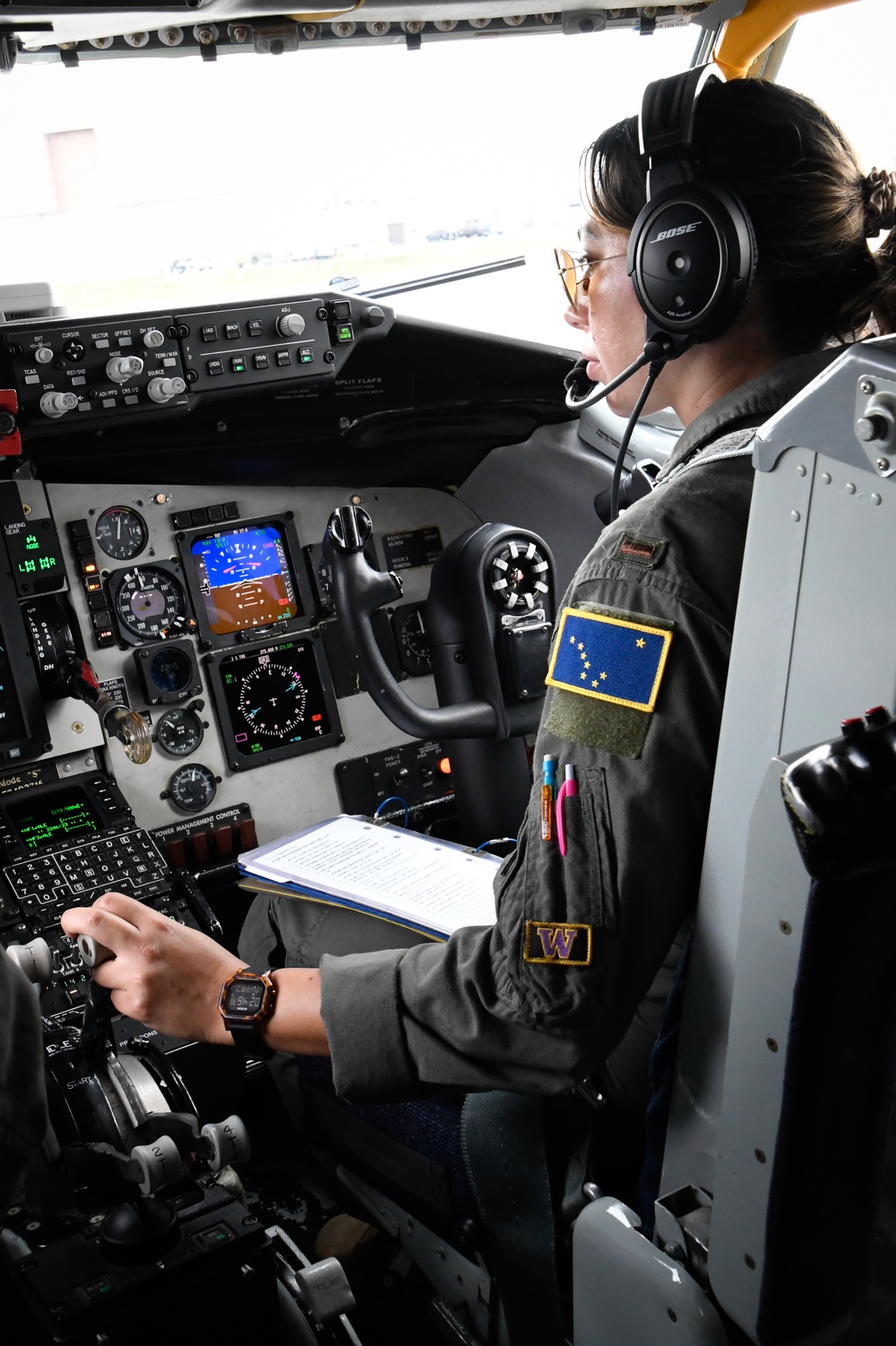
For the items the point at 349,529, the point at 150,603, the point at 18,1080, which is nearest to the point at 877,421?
the point at 18,1080

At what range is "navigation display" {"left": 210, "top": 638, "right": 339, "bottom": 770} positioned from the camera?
2586 millimetres

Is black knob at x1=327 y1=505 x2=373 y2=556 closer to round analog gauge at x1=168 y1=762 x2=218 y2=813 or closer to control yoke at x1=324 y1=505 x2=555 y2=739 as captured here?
control yoke at x1=324 y1=505 x2=555 y2=739

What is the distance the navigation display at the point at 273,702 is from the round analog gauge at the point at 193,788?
0.06 meters

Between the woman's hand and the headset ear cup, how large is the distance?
77cm

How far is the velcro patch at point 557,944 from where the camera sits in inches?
39.2

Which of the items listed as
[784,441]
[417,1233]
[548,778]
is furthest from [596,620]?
[417,1233]

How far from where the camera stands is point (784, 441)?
84 cm

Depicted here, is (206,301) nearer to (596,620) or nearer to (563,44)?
(563,44)

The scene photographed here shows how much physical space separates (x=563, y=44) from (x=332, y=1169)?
6.74ft

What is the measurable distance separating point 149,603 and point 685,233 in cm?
163

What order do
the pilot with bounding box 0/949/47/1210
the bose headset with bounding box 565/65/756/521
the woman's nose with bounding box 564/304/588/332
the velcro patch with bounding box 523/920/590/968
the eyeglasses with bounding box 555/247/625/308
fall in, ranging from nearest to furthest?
1. the pilot with bounding box 0/949/47/1210
2. the velcro patch with bounding box 523/920/590/968
3. the bose headset with bounding box 565/65/756/521
4. the eyeglasses with bounding box 555/247/625/308
5. the woman's nose with bounding box 564/304/588/332

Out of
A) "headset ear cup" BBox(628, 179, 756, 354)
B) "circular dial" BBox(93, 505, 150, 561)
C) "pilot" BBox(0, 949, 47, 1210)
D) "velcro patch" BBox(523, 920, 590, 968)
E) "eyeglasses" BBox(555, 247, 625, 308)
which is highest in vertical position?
"eyeglasses" BBox(555, 247, 625, 308)

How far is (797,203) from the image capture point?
1.16 meters

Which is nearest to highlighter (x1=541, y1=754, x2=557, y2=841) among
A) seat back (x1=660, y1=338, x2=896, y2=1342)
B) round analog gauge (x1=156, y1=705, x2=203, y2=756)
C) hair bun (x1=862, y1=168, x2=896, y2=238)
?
seat back (x1=660, y1=338, x2=896, y2=1342)
